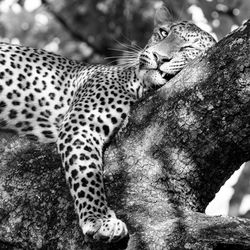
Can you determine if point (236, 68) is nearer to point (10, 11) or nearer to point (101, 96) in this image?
point (101, 96)

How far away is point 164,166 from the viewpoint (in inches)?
195

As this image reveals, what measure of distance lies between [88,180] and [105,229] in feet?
2.32

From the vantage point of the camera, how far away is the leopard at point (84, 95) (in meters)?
5.16

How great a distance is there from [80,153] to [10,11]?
424 inches

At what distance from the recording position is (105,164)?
5.23 m

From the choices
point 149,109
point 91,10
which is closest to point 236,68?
point 149,109

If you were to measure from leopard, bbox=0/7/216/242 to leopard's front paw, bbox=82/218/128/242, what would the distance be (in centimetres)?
2

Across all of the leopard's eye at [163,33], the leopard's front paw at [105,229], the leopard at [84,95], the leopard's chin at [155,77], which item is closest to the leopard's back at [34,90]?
the leopard at [84,95]

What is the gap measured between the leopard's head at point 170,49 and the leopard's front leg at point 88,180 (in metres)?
0.90

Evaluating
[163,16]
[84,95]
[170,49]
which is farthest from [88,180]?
[163,16]

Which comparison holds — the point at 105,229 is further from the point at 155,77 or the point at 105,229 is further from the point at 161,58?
the point at 161,58

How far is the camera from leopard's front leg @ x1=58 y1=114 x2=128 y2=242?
15.1 ft

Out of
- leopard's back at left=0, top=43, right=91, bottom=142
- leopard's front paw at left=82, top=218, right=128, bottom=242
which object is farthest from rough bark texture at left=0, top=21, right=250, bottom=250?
leopard's back at left=0, top=43, right=91, bottom=142

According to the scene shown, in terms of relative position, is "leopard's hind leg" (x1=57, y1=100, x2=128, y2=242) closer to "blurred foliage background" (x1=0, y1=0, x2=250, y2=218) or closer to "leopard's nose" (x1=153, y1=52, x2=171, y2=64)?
"leopard's nose" (x1=153, y1=52, x2=171, y2=64)
